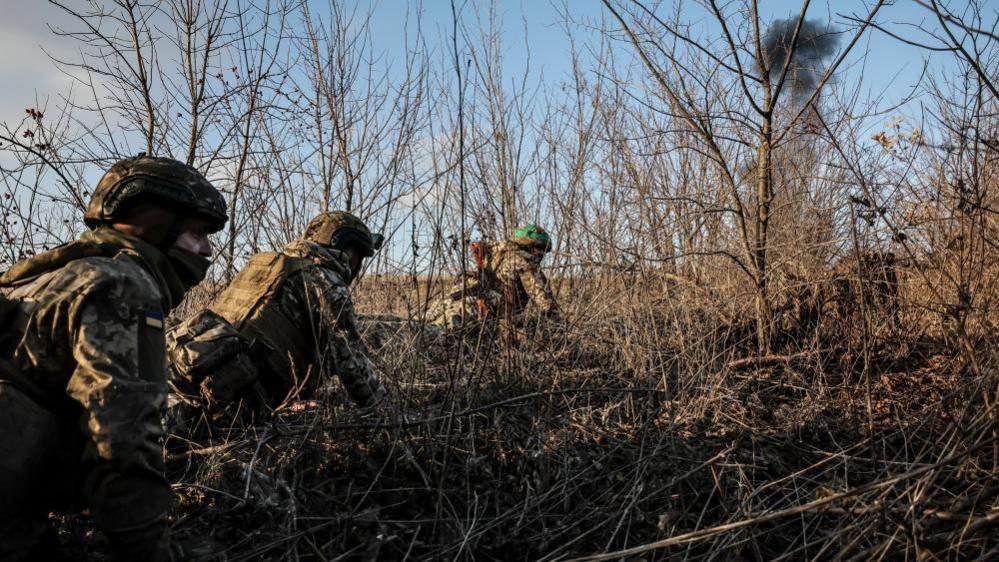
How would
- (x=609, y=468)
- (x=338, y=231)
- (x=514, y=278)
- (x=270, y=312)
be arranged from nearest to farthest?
(x=609, y=468) → (x=270, y=312) → (x=338, y=231) → (x=514, y=278)

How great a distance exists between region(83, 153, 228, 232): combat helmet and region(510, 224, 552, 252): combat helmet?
315 cm

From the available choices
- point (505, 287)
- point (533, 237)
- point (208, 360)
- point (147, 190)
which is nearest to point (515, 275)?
point (533, 237)

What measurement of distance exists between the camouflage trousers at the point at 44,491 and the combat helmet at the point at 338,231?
2.05 metres

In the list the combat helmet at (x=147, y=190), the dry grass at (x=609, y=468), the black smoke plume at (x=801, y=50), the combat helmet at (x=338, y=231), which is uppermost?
the black smoke plume at (x=801, y=50)

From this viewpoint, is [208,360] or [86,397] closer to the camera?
[86,397]

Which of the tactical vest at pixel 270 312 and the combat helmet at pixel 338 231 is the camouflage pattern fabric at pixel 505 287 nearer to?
the combat helmet at pixel 338 231

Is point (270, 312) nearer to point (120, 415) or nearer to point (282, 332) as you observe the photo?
point (282, 332)

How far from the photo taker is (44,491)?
1.68 m

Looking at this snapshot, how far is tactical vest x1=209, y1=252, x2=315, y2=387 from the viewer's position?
3.29 m

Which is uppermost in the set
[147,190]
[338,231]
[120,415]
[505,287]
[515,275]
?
[338,231]

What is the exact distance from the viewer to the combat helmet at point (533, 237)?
16.6 ft

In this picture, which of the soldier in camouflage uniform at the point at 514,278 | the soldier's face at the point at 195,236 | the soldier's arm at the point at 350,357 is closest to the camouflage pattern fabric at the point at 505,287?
the soldier in camouflage uniform at the point at 514,278

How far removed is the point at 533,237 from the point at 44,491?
3727 millimetres

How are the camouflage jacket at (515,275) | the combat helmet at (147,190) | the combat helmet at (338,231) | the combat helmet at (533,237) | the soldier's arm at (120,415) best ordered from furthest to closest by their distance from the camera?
the combat helmet at (533,237)
the combat helmet at (338,231)
the camouflage jacket at (515,275)
the combat helmet at (147,190)
the soldier's arm at (120,415)
